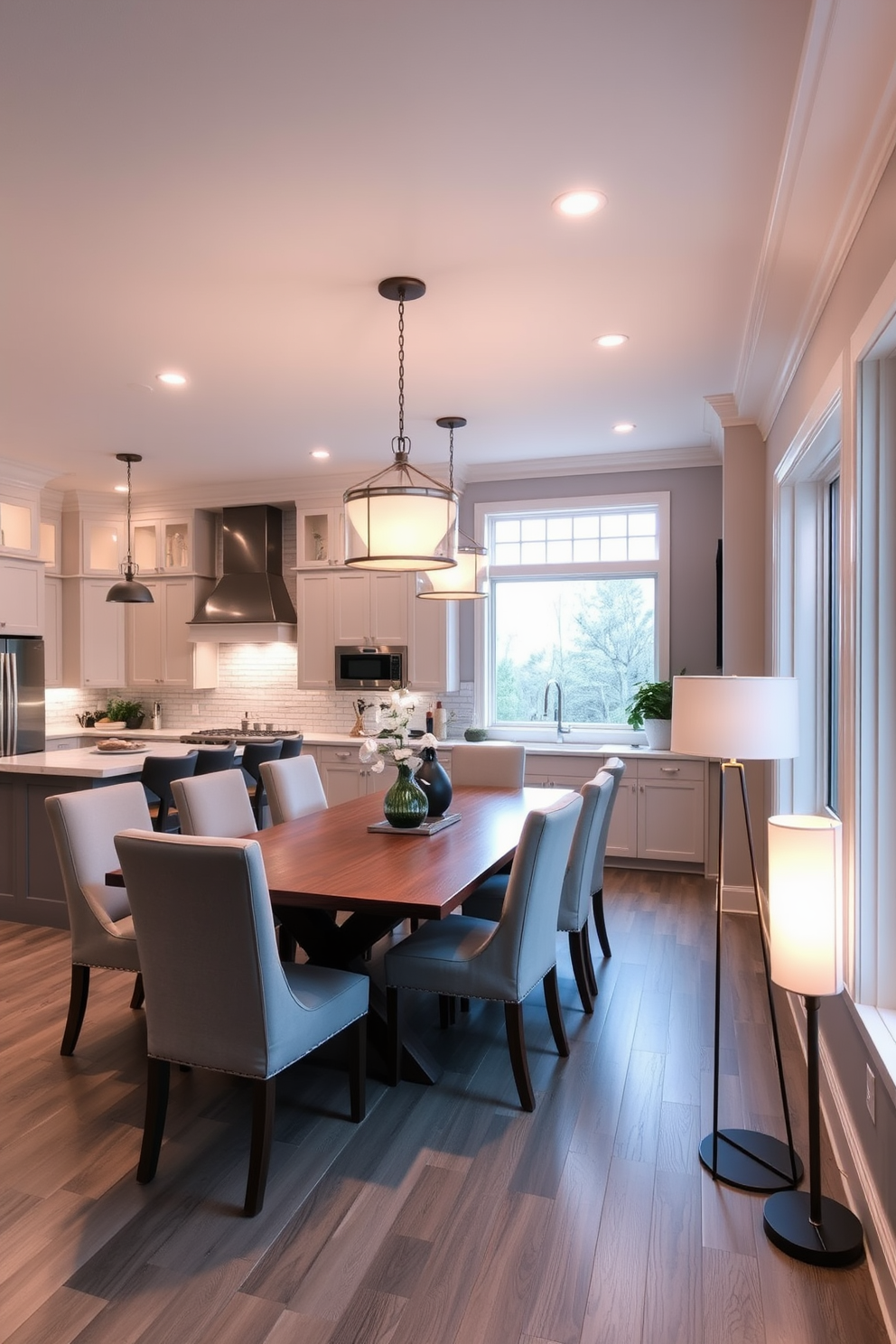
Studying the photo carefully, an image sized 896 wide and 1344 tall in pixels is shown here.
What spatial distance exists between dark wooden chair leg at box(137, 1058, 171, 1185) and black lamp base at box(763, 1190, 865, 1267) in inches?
62.2

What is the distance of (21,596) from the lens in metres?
6.30

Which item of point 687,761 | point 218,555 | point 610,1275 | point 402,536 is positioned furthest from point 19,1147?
point 218,555

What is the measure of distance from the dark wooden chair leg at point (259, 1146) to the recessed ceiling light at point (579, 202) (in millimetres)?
2663

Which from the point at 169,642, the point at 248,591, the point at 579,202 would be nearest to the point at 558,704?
the point at 248,591

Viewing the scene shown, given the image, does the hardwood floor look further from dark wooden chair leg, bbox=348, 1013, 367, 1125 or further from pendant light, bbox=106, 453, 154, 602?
pendant light, bbox=106, 453, 154, 602

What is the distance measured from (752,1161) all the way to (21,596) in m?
5.93

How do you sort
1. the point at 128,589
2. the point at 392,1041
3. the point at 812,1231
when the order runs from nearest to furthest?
the point at 812,1231
the point at 392,1041
the point at 128,589

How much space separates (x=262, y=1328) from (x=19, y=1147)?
110 centimetres

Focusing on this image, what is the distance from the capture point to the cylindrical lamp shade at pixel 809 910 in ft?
6.78

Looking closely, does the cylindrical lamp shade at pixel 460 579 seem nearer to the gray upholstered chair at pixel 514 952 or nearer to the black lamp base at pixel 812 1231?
the gray upholstered chair at pixel 514 952

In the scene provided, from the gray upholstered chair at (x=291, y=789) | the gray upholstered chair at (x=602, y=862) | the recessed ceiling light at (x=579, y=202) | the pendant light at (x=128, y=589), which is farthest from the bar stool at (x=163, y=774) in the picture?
the recessed ceiling light at (x=579, y=202)

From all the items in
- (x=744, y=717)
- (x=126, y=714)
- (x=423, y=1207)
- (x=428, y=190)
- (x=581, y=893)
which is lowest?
(x=423, y=1207)

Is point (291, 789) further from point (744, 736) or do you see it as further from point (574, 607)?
point (574, 607)

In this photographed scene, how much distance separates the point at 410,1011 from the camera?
3.47 m
